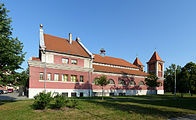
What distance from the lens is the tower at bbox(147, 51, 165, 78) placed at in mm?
45634

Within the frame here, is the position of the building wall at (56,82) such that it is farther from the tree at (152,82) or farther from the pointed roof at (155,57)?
the pointed roof at (155,57)

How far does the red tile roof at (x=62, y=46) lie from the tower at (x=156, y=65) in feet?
89.3

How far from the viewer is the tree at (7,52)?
1170 cm

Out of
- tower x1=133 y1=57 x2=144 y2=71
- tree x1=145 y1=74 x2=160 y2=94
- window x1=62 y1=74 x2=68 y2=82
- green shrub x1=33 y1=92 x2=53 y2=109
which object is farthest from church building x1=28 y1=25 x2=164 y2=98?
tower x1=133 y1=57 x2=144 y2=71

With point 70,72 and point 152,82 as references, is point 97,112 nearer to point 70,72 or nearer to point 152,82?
point 70,72

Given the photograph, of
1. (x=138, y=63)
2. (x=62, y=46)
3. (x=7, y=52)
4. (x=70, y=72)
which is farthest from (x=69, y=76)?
(x=138, y=63)

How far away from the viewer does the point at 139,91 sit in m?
38.5

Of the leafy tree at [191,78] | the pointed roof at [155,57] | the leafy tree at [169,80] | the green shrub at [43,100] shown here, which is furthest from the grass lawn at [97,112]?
the leafy tree at [169,80]

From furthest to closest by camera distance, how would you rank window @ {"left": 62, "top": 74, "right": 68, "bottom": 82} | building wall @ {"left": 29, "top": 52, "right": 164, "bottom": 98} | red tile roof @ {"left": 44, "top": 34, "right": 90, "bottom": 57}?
red tile roof @ {"left": 44, "top": 34, "right": 90, "bottom": 57}
window @ {"left": 62, "top": 74, "right": 68, "bottom": 82}
building wall @ {"left": 29, "top": 52, "right": 164, "bottom": 98}

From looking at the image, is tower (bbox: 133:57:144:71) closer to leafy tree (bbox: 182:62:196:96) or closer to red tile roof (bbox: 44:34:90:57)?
leafy tree (bbox: 182:62:196:96)

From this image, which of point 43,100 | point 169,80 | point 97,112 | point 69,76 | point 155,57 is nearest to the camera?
point 97,112

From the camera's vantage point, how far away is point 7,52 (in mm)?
11672

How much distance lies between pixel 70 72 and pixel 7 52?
16.3 m

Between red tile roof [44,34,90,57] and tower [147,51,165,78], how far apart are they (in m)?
27.2
